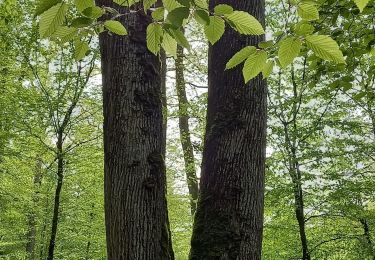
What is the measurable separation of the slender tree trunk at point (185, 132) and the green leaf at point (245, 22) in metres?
9.48

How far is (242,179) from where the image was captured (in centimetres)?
224

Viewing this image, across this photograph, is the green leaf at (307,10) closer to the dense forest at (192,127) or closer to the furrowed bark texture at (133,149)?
the dense forest at (192,127)

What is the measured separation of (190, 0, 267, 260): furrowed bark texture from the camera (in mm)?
2164

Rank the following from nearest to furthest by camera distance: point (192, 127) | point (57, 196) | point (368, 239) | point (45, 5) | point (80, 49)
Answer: point (45, 5) → point (80, 49) → point (57, 196) → point (368, 239) → point (192, 127)

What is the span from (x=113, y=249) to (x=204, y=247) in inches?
19.7

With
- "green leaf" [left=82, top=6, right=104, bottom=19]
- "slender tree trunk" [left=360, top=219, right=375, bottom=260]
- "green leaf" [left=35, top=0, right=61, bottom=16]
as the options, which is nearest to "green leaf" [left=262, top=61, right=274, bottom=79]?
"green leaf" [left=82, top=6, right=104, bottom=19]

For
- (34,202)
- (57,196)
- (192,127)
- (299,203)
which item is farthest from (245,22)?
(192,127)

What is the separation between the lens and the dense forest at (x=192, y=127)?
1.17 metres

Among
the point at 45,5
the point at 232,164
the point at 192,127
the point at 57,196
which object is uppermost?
the point at 192,127

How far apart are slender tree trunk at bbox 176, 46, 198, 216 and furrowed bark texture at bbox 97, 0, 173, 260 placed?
8.08 metres

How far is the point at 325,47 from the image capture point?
902mm

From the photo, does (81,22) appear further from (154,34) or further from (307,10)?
Result: (307,10)

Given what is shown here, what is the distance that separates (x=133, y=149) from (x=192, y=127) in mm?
9895

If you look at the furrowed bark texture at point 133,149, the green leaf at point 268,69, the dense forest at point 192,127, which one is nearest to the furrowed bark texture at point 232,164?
the dense forest at point 192,127
